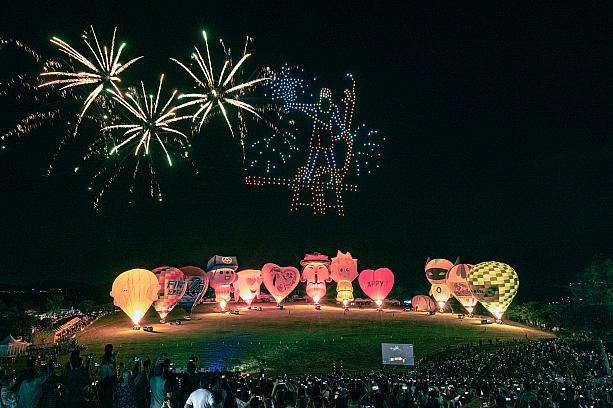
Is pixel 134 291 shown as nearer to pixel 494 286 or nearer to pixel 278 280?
pixel 278 280

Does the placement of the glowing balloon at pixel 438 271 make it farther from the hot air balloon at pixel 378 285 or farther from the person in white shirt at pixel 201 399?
the person in white shirt at pixel 201 399

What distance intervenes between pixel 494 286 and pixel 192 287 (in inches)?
1160

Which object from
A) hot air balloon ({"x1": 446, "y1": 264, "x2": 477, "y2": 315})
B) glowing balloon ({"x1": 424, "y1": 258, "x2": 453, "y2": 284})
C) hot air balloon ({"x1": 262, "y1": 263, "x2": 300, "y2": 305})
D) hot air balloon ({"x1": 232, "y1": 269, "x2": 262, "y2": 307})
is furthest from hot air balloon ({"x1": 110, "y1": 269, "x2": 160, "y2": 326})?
glowing balloon ({"x1": 424, "y1": 258, "x2": 453, "y2": 284})

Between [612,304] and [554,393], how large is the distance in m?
40.4

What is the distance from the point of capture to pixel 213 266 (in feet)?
177

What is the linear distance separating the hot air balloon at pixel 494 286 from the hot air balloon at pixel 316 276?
60.6 ft

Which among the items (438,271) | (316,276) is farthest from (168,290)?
(438,271)

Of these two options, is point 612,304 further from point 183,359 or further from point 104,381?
point 104,381

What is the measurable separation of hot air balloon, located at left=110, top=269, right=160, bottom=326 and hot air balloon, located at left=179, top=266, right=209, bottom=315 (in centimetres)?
586

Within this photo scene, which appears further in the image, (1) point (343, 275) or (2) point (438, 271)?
(1) point (343, 275)

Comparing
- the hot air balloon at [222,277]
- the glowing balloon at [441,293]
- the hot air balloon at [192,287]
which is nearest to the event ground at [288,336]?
the hot air balloon at [192,287]

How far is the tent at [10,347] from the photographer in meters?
33.4

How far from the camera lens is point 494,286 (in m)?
46.4

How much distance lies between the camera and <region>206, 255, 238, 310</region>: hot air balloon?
173 ft
